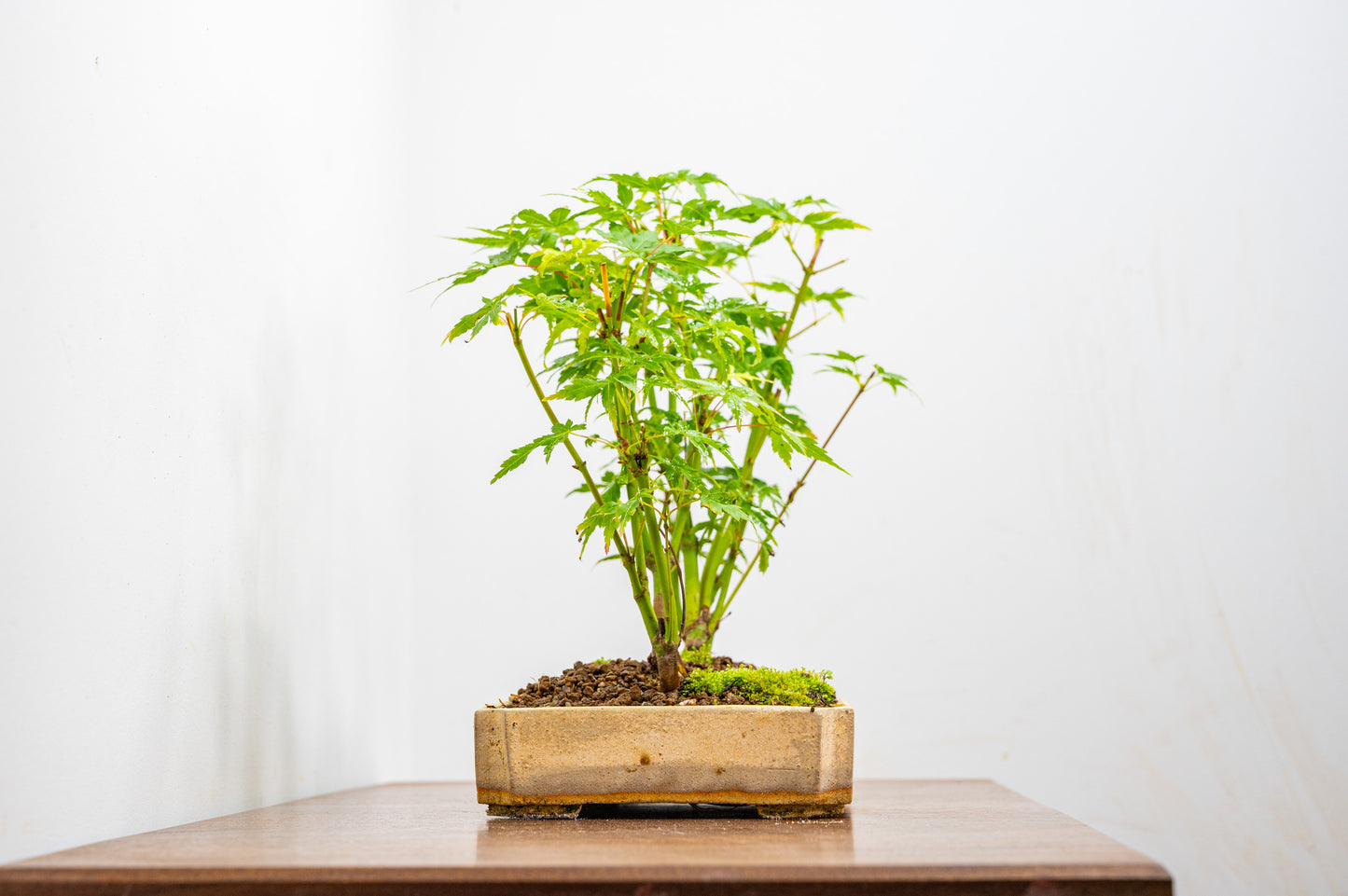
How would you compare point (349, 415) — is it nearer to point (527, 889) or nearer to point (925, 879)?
point (527, 889)

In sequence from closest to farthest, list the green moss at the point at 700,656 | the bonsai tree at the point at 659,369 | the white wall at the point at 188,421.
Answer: the white wall at the point at 188,421 < the bonsai tree at the point at 659,369 < the green moss at the point at 700,656

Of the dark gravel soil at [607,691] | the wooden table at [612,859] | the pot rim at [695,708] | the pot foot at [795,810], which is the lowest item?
the pot foot at [795,810]

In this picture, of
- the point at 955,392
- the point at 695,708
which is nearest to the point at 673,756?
the point at 695,708

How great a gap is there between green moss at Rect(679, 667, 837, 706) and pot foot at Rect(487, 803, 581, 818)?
0.46 ft

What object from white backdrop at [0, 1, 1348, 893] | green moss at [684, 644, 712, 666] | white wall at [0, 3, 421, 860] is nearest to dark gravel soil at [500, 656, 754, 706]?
green moss at [684, 644, 712, 666]

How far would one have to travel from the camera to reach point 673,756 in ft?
2.97

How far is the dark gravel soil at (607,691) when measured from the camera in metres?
0.94

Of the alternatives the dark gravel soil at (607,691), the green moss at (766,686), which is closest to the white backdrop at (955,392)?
the dark gravel soil at (607,691)

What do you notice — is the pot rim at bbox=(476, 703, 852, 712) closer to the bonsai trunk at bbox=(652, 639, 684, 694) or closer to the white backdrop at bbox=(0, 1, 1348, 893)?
the bonsai trunk at bbox=(652, 639, 684, 694)

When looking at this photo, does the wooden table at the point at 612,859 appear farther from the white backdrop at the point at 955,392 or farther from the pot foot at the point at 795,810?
the white backdrop at the point at 955,392

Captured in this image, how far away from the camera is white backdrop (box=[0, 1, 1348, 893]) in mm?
1507

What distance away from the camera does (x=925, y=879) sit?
606 millimetres

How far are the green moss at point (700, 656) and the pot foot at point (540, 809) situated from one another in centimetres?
18

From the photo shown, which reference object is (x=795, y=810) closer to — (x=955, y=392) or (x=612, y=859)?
(x=612, y=859)
